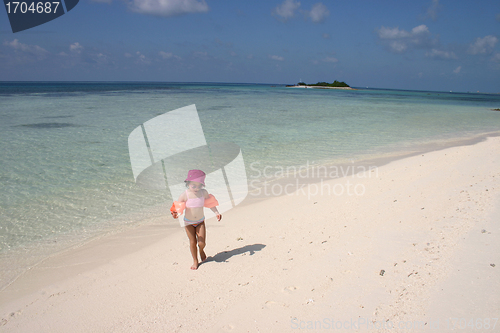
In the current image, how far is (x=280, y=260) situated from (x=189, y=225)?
124 cm

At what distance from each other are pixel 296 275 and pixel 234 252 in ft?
3.60

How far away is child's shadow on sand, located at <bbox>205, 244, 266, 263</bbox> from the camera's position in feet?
13.1

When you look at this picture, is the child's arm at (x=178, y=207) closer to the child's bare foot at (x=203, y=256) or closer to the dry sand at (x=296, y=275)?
the child's bare foot at (x=203, y=256)

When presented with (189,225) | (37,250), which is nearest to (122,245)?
(37,250)

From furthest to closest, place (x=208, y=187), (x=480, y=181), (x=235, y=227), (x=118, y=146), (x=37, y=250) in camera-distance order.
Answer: (x=118, y=146)
(x=208, y=187)
(x=480, y=181)
(x=235, y=227)
(x=37, y=250)

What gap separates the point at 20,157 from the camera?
9891 millimetres

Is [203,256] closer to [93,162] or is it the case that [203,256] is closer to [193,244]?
[193,244]

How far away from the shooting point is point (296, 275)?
3.33 meters

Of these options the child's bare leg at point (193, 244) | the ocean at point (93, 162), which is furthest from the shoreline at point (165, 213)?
the child's bare leg at point (193, 244)

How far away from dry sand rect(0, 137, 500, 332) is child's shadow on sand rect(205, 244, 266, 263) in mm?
28

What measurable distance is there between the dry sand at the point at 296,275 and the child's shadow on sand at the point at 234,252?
0.03 metres

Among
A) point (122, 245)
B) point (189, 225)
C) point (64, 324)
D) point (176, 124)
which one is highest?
point (189, 225)

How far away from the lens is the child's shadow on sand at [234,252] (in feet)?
13.1

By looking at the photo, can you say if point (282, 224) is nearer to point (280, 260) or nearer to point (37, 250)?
point (280, 260)
